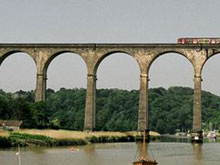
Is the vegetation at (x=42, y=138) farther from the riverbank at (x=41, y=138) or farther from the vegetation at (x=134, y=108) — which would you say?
the vegetation at (x=134, y=108)

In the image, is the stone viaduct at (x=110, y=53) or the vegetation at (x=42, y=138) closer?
the vegetation at (x=42, y=138)

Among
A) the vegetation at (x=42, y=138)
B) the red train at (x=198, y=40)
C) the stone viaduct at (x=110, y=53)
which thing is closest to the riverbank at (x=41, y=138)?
the vegetation at (x=42, y=138)

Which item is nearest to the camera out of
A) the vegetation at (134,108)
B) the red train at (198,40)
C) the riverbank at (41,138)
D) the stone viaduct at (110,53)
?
the riverbank at (41,138)

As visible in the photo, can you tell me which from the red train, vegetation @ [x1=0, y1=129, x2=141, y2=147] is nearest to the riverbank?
vegetation @ [x1=0, y1=129, x2=141, y2=147]

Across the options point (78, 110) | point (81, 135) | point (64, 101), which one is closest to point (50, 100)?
point (64, 101)

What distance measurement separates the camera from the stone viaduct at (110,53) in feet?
201

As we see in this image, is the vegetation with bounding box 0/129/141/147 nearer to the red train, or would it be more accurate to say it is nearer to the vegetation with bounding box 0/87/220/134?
the red train

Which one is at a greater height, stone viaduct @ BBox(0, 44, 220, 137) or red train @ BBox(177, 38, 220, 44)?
red train @ BBox(177, 38, 220, 44)

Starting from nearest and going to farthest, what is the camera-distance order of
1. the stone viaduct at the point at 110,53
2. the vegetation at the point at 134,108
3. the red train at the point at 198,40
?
the stone viaduct at the point at 110,53
the red train at the point at 198,40
the vegetation at the point at 134,108

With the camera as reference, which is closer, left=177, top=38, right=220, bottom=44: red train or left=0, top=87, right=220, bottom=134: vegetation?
left=177, top=38, right=220, bottom=44: red train

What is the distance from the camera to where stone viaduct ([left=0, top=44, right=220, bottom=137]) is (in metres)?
61.4

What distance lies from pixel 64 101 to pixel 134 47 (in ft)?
232

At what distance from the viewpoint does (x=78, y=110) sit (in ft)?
395

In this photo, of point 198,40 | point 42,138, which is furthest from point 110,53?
point 42,138
